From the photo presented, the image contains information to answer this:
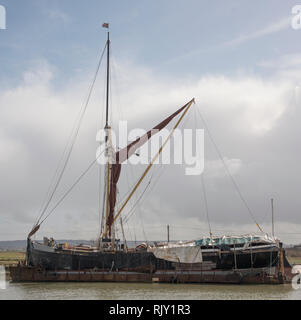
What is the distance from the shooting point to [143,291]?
33094 mm

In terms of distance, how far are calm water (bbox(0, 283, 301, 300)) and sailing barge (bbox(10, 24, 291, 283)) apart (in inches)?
64.4

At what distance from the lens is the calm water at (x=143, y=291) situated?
30.0 metres

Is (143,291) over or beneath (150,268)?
beneath

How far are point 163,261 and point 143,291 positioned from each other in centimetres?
737

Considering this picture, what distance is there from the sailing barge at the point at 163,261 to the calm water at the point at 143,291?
1.64 meters

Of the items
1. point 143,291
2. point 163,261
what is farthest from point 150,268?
point 143,291

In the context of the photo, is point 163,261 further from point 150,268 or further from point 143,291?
point 143,291

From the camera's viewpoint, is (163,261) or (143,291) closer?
(143,291)

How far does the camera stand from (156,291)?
3297 cm

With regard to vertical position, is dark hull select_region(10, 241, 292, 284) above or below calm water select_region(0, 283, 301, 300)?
above

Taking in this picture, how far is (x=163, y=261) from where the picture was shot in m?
40.2

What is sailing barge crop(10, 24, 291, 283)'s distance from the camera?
3816 centimetres
